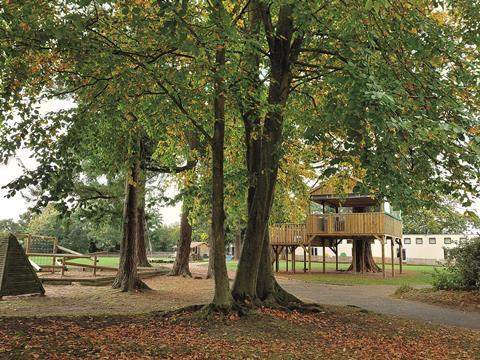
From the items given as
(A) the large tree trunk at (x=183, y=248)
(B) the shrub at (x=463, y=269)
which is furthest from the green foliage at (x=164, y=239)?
(B) the shrub at (x=463, y=269)

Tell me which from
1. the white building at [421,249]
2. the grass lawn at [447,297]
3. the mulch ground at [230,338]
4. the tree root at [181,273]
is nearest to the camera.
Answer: the mulch ground at [230,338]

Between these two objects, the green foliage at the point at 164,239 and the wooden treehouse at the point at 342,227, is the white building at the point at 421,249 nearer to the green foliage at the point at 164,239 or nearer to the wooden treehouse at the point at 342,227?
the wooden treehouse at the point at 342,227

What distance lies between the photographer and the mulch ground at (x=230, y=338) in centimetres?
624

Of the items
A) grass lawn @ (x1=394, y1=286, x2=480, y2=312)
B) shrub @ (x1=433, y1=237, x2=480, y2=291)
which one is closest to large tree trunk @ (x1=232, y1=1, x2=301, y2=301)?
grass lawn @ (x1=394, y1=286, x2=480, y2=312)

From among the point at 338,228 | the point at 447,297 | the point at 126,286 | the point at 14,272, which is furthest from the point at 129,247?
the point at 338,228

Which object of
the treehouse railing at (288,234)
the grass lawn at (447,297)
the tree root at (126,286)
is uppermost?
the treehouse railing at (288,234)

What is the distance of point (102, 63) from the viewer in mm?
7160

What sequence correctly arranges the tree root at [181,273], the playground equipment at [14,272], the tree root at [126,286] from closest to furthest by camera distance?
the playground equipment at [14,272]
the tree root at [126,286]
the tree root at [181,273]

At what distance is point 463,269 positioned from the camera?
15.4 metres

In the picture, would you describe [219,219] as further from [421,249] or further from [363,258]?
[421,249]

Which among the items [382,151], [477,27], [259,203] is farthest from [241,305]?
[477,27]

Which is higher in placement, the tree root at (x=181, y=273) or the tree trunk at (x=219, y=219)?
the tree trunk at (x=219, y=219)

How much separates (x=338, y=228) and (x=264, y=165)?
59.2 feet

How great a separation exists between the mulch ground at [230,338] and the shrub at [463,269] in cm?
620
